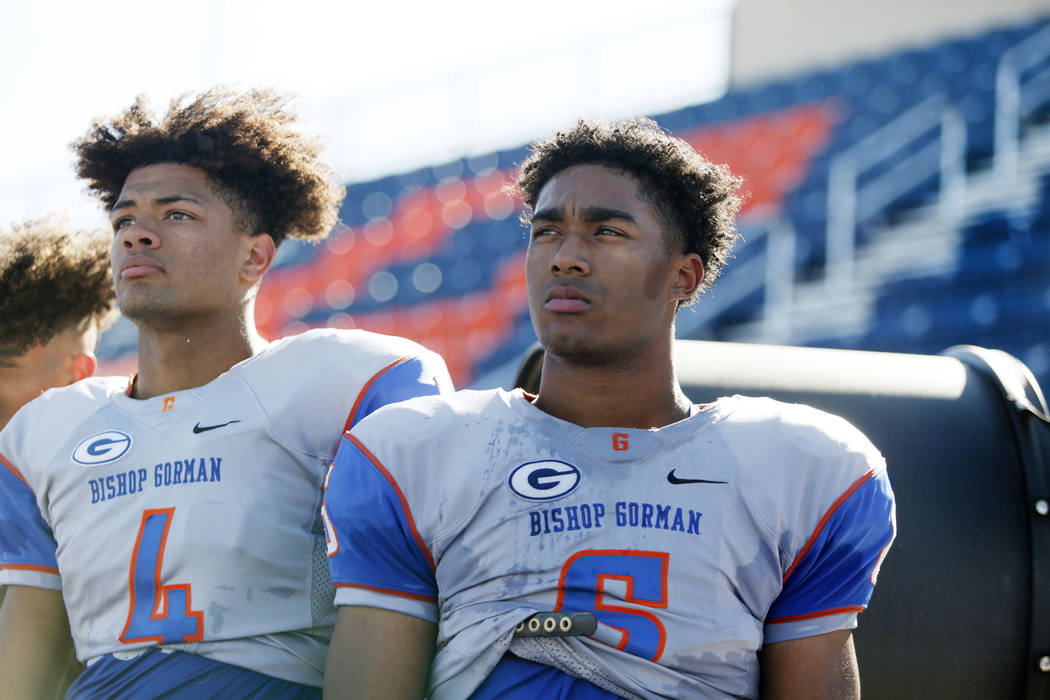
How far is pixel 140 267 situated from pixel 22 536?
0.65m

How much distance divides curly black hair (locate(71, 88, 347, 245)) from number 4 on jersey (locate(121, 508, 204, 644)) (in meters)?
0.81

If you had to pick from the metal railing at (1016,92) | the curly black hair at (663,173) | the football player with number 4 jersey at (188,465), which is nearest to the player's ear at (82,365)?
the football player with number 4 jersey at (188,465)

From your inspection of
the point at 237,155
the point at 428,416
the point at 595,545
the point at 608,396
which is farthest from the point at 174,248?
the point at 595,545

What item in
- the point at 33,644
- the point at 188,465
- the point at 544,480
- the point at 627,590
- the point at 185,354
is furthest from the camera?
the point at 185,354

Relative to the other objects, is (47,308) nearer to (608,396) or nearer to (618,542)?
(608,396)

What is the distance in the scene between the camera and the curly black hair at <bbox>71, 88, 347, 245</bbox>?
262 cm

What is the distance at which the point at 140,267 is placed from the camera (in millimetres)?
2375

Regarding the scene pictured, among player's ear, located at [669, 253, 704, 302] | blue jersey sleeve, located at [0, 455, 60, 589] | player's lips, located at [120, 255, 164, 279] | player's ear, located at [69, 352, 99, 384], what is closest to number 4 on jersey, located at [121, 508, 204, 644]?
blue jersey sleeve, located at [0, 455, 60, 589]

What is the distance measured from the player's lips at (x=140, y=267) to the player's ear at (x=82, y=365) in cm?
94

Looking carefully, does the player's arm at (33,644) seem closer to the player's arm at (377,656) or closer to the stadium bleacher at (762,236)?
the player's arm at (377,656)

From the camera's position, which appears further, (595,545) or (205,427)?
(205,427)

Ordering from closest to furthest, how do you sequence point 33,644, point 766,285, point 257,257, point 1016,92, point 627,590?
1. point 627,590
2. point 33,644
3. point 257,257
4. point 1016,92
5. point 766,285

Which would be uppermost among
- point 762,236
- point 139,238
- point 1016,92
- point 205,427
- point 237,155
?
point 1016,92

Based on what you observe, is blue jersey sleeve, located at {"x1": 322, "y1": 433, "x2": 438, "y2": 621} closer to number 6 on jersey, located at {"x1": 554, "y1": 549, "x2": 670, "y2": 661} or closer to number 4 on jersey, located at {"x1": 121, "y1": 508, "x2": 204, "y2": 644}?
number 6 on jersey, located at {"x1": 554, "y1": 549, "x2": 670, "y2": 661}
